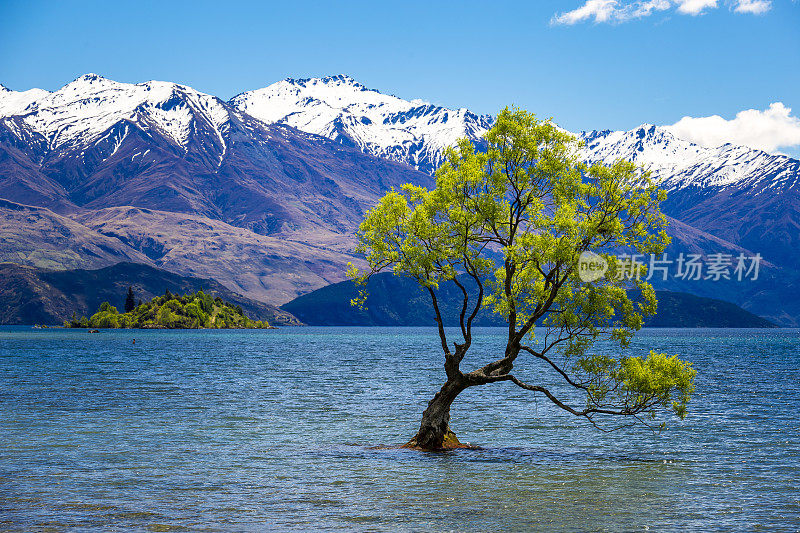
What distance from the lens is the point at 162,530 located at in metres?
29.6

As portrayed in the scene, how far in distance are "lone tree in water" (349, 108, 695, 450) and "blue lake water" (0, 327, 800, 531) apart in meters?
5.43

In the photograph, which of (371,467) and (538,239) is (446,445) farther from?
(538,239)

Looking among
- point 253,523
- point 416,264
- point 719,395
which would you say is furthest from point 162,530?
point 719,395

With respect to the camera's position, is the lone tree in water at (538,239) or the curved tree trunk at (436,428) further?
the curved tree trunk at (436,428)

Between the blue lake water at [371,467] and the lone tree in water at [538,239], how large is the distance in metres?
5.43

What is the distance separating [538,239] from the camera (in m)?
42.7

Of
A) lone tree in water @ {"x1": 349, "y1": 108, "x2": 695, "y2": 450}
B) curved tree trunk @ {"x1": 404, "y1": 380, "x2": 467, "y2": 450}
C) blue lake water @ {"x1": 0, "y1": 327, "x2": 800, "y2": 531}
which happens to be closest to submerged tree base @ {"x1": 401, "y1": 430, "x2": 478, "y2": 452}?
curved tree trunk @ {"x1": 404, "y1": 380, "x2": 467, "y2": 450}

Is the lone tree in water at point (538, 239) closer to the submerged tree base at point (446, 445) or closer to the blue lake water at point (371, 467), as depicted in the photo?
the submerged tree base at point (446, 445)

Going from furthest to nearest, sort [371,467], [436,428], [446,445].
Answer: [446,445]
[436,428]
[371,467]

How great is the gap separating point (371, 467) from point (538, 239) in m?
16.5

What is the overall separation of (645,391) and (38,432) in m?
43.1

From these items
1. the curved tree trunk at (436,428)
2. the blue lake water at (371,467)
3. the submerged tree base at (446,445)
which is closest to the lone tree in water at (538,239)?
the curved tree trunk at (436,428)

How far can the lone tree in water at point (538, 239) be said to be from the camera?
43.2 m

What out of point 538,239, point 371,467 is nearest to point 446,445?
point 371,467
